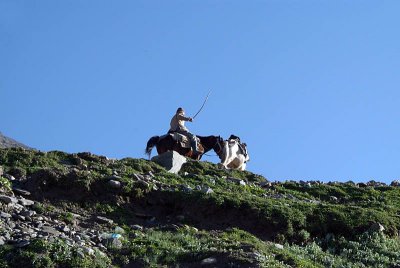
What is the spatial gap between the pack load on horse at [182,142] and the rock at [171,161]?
3096 millimetres

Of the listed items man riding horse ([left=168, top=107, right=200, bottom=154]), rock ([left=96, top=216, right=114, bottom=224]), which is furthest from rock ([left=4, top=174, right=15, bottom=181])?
man riding horse ([left=168, top=107, right=200, bottom=154])

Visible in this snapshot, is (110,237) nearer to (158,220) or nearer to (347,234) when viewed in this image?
(158,220)

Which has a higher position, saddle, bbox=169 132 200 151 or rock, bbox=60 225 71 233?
saddle, bbox=169 132 200 151

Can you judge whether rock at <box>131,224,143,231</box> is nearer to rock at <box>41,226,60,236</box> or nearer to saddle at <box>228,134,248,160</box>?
rock at <box>41,226,60,236</box>

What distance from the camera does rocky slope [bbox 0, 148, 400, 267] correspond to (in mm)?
17250

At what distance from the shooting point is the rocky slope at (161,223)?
17250 mm

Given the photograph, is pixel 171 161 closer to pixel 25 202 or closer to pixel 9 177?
pixel 9 177

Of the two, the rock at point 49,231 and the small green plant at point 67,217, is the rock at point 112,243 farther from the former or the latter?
the small green plant at point 67,217

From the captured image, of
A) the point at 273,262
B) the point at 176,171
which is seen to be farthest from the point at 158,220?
the point at 176,171

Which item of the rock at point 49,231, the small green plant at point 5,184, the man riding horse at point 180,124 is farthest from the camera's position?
the man riding horse at point 180,124

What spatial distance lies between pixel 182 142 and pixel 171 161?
175 inches

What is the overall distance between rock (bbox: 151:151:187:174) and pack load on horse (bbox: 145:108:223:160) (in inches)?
122

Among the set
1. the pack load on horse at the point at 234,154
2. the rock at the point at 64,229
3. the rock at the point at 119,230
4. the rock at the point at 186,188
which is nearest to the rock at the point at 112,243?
the rock at the point at 64,229

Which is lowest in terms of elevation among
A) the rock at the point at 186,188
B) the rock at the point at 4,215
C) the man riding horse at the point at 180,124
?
the rock at the point at 4,215
